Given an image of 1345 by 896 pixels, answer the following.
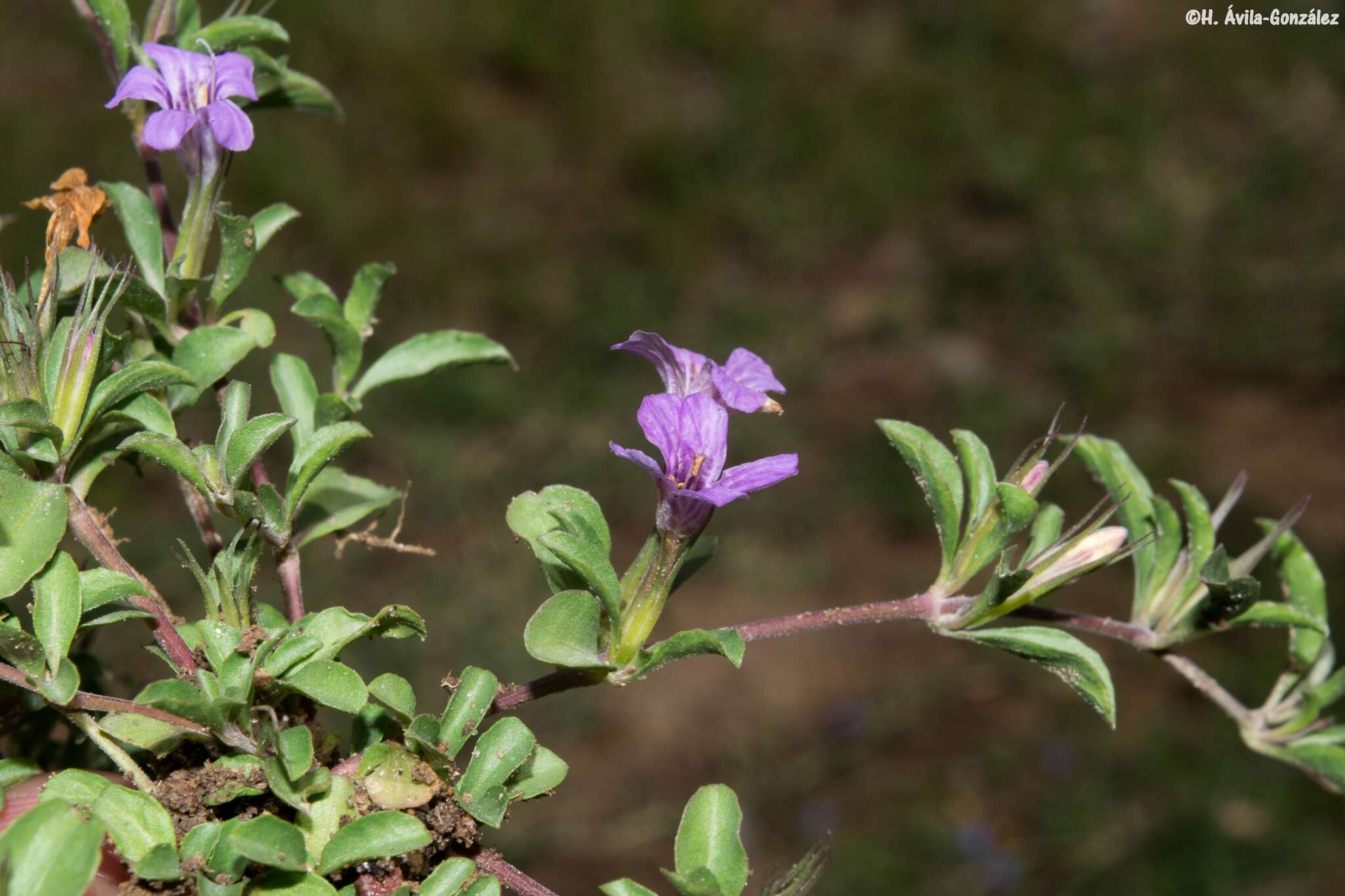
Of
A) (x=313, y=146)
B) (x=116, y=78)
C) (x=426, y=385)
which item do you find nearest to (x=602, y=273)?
(x=426, y=385)

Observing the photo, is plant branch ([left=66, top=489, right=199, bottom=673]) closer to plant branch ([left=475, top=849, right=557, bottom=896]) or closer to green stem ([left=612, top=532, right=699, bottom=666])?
plant branch ([left=475, top=849, right=557, bottom=896])

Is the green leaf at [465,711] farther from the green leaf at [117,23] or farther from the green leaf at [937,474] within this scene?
the green leaf at [117,23]

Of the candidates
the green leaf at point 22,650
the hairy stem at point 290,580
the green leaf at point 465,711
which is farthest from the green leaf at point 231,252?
the green leaf at point 465,711

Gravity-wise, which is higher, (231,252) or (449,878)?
(231,252)

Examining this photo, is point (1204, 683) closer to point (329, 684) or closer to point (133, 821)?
point (329, 684)

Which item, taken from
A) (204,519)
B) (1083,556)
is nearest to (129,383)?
(204,519)

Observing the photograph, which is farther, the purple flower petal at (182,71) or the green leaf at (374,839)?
the purple flower petal at (182,71)
